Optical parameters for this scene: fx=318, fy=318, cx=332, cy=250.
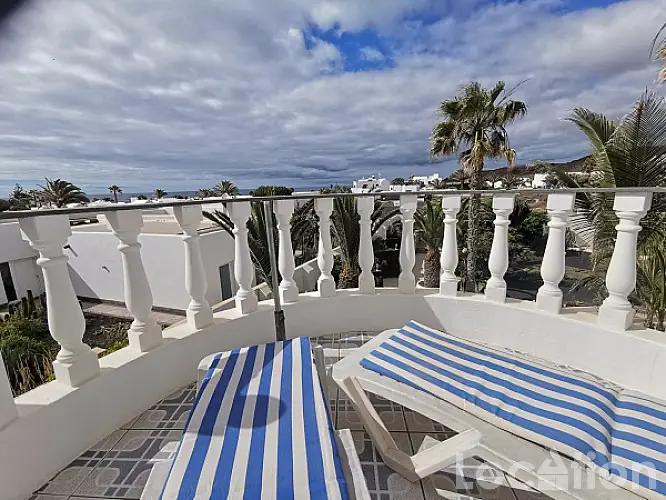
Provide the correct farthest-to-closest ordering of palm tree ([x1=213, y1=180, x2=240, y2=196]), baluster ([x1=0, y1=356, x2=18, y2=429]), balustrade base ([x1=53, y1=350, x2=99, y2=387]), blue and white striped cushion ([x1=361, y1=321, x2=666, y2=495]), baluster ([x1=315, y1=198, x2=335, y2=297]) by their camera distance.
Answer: palm tree ([x1=213, y1=180, x2=240, y2=196]) → baluster ([x1=315, y1=198, x2=335, y2=297]) → balustrade base ([x1=53, y1=350, x2=99, y2=387]) → baluster ([x1=0, y1=356, x2=18, y2=429]) → blue and white striped cushion ([x1=361, y1=321, x2=666, y2=495])

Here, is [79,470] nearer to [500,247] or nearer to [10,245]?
[500,247]

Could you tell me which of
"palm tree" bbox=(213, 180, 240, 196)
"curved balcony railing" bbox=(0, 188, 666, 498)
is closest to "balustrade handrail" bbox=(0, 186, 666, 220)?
"curved balcony railing" bbox=(0, 188, 666, 498)

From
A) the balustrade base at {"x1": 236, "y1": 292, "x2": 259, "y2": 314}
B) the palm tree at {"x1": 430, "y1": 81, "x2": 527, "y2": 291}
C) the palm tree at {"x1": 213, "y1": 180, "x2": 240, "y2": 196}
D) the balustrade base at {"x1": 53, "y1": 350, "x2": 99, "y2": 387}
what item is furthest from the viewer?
the palm tree at {"x1": 213, "y1": 180, "x2": 240, "y2": 196}

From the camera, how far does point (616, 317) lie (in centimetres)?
185

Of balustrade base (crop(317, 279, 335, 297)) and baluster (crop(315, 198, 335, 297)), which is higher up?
baluster (crop(315, 198, 335, 297))

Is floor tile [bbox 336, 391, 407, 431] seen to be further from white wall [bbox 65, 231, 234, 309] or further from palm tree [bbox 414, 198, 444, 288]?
white wall [bbox 65, 231, 234, 309]

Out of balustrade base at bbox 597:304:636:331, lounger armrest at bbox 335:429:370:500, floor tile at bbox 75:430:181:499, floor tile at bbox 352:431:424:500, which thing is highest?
balustrade base at bbox 597:304:636:331

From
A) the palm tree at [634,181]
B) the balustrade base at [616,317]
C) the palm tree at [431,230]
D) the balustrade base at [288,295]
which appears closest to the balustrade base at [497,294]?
the balustrade base at [616,317]

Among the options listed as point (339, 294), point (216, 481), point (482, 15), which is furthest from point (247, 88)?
point (216, 481)

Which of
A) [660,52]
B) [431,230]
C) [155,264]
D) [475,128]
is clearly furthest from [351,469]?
[155,264]

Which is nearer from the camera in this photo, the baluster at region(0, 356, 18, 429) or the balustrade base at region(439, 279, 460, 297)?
the baluster at region(0, 356, 18, 429)

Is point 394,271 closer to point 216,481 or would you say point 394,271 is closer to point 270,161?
point 216,481

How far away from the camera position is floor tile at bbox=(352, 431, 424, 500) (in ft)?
4.11

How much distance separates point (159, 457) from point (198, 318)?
31.3 inches
